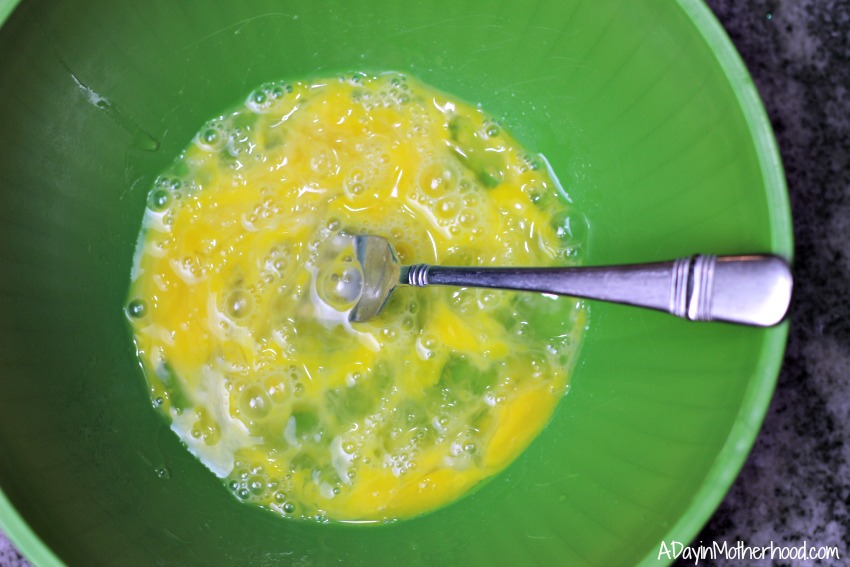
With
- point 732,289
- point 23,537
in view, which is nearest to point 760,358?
point 732,289

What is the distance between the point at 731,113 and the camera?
904mm

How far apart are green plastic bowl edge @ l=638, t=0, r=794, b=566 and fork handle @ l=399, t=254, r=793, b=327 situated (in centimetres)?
7

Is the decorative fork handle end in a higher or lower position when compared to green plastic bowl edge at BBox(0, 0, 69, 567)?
higher

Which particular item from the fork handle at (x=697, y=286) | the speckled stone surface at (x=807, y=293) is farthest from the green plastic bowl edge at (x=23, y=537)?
the speckled stone surface at (x=807, y=293)

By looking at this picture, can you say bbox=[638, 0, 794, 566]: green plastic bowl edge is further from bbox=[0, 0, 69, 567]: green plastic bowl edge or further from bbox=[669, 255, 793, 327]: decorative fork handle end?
bbox=[0, 0, 69, 567]: green plastic bowl edge

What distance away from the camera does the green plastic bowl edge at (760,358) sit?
34.2 inches

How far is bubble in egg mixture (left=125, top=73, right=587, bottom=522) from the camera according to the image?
1141 mm

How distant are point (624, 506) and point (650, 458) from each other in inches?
2.8

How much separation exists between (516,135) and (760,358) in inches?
21.0

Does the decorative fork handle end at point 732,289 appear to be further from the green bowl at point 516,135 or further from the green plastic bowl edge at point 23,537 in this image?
the green plastic bowl edge at point 23,537

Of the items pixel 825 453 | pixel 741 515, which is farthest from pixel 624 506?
pixel 825 453

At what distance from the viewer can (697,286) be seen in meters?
0.83

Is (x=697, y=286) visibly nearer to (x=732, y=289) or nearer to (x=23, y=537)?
(x=732, y=289)

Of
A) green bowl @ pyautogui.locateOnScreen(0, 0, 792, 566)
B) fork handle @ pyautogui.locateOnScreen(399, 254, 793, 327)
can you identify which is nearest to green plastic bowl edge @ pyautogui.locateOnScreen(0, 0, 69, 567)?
green bowl @ pyautogui.locateOnScreen(0, 0, 792, 566)
